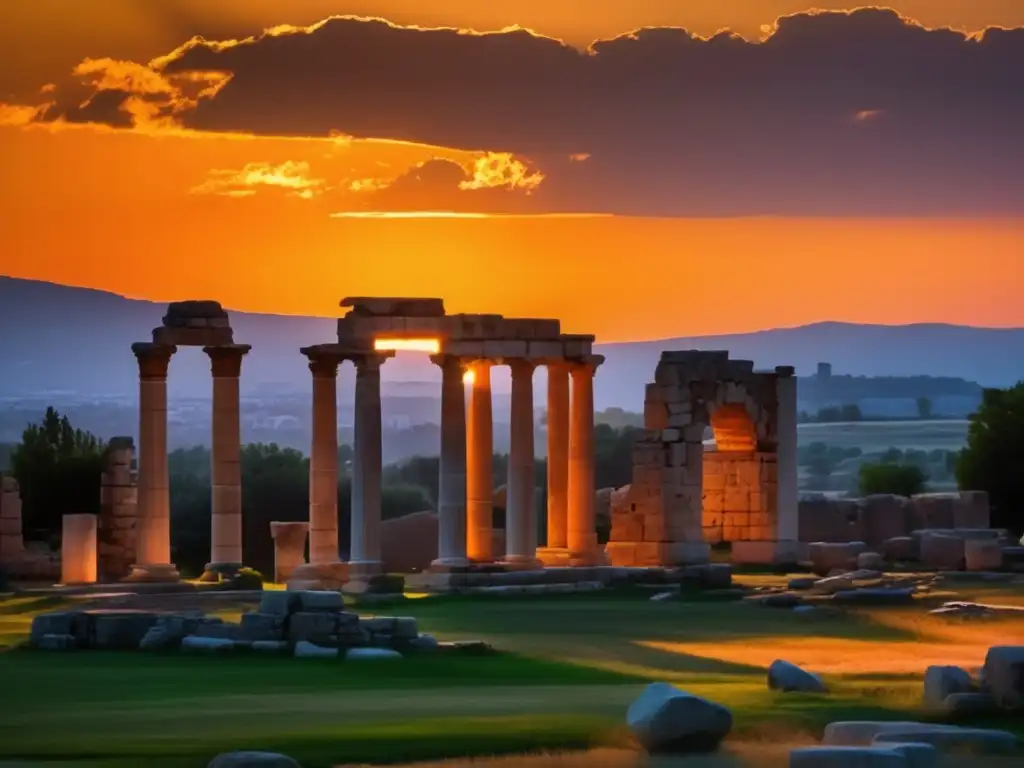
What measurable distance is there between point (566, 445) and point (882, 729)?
119 feet

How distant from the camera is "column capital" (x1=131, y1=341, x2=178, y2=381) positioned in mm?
57656

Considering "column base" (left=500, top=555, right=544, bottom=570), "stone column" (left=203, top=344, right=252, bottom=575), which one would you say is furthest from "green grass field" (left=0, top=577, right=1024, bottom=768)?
"stone column" (left=203, top=344, right=252, bottom=575)

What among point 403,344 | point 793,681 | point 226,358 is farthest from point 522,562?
point 793,681

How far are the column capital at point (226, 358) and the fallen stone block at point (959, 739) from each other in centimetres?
3188

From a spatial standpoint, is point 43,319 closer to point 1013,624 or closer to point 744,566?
point 744,566

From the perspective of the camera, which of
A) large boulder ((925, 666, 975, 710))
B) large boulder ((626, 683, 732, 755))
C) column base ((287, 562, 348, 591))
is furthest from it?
column base ((287, 562, 348, 591))

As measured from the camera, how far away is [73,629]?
138 ft

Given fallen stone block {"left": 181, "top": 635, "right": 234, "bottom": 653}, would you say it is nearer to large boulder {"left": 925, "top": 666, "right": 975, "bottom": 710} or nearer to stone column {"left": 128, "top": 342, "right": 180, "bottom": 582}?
large boulder {"left": 925, "top": 666, "right": 975, "bottom": 710}

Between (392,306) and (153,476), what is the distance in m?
6.47

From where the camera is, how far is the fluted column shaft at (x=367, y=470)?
58.9 meters

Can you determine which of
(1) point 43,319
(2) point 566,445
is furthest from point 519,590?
→ (1) point 43,319

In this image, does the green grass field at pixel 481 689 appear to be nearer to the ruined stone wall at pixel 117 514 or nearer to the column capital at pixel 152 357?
the column capital at pixel 152 357

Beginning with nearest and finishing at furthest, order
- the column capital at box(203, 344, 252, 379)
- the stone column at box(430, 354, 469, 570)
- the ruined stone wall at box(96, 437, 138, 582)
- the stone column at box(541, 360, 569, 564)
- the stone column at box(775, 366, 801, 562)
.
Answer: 1. the column capital at box(203, 344, 252, 379)
2. the stone column at box(430, 354, 469, 570)
3. the ruined stone wall at box(96, 437, 138, 582)
4. the stone column at box(541, 360, 569, 564)
5. the stone column at box(775, 366, 801, 562)

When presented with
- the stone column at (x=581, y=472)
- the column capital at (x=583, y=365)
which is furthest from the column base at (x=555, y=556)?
the column capital at (x=583, y=365)
